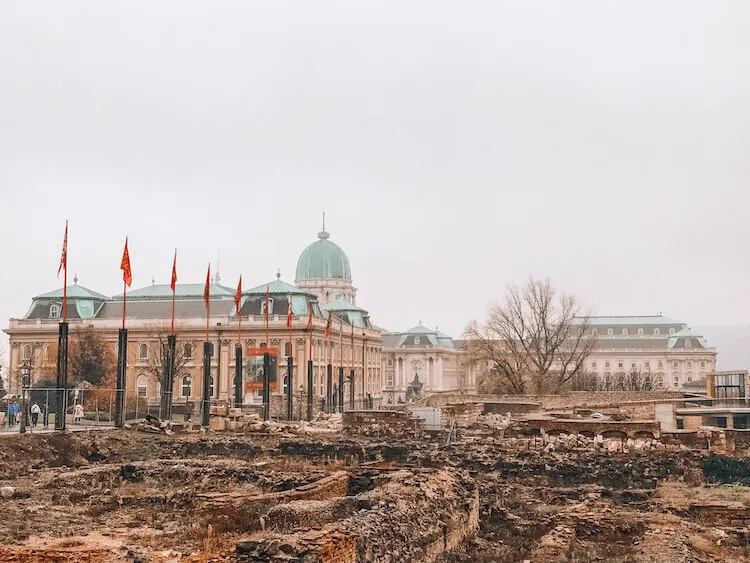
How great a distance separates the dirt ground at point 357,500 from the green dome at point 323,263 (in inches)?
3527

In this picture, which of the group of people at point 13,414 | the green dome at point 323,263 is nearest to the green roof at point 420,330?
the green dome at point 323,263

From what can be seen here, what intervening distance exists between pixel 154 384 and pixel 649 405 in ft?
152

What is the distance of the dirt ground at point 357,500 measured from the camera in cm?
1500

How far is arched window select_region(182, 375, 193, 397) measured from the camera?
8056 centimetres

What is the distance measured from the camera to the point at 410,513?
15.4m

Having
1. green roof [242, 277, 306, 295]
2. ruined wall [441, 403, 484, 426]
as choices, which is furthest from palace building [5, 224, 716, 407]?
ruined wall [441, 403, 484, 426]

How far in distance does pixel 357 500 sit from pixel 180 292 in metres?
74.6

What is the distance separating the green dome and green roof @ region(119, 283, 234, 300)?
32.9 meters

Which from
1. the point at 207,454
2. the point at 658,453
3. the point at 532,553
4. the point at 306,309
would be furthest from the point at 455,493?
the point at 306,309

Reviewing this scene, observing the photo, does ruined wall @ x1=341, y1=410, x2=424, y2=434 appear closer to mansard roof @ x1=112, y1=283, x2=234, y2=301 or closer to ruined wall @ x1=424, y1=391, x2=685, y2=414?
ruined wall @ x1=424, y1=391, x2=685, y2=414

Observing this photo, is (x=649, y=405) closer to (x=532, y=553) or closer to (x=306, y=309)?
(x=306, y=309)

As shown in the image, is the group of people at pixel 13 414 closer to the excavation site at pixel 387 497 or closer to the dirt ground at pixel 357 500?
the excavation site at pixel 387 497

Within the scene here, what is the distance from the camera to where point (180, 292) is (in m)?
88.0

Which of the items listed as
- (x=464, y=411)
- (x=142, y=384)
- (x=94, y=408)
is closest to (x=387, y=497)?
(x=464, y=411)
